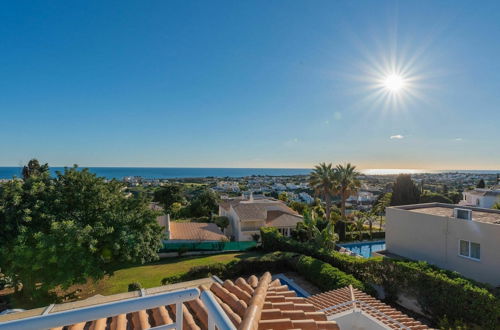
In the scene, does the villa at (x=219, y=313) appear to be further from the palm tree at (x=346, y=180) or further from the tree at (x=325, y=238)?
the palm tree at (x=346, y=180)

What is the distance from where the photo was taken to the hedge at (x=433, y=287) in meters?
10.8

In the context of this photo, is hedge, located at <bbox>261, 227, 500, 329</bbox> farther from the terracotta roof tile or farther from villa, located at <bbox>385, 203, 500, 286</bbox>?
the terracotta roof tile

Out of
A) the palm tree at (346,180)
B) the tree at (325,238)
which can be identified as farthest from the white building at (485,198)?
the tree at (325,238)

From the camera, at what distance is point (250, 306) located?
3.78 metres

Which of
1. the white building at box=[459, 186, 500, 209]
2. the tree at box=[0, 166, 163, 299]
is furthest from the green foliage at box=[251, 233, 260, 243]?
the white building at box=[459, 186, 500, 209]

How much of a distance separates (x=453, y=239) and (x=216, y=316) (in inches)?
733

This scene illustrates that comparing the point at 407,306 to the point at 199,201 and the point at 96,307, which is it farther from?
the point at 199,201

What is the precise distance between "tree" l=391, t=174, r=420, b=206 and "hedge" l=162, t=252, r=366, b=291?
2776 centimetres

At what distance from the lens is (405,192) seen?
131 feet

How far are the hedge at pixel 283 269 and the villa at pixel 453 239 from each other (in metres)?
5.89

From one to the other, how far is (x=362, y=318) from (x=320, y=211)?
33328mm

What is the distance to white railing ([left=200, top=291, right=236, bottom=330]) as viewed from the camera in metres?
1.88

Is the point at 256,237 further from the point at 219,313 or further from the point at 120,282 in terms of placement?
the point at 219,313

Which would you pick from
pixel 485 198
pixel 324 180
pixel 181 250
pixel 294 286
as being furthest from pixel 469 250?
pixel 485 198
